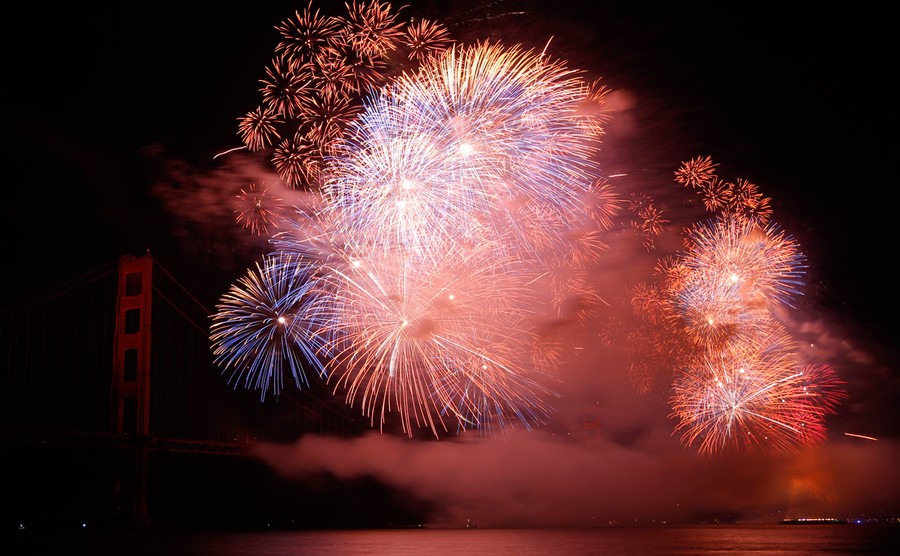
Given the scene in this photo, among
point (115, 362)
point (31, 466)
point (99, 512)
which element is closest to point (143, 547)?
point (99, 512)

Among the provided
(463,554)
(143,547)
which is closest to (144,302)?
(143,547)

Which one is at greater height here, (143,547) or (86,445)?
(86,445)

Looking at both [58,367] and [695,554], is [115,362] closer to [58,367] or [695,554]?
[58,367]

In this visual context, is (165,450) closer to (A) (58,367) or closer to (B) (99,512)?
(B) (99,512)

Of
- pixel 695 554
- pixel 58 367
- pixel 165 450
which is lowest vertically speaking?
pixel 695 554

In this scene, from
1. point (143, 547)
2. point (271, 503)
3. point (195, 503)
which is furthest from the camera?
point (271, 503)

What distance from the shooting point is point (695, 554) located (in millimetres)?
34906

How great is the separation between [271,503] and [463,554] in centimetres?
1637

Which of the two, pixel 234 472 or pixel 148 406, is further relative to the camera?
pixel 234 472

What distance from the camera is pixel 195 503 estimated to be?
144ft

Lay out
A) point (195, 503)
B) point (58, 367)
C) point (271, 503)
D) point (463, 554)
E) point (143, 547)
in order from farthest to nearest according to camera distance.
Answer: point (271, 503)
point (195, 503)
point (58, 367)
point (143, 547)
point (463, 554)

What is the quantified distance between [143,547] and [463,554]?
45.6 ft

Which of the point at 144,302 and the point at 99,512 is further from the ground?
the point at 144,302

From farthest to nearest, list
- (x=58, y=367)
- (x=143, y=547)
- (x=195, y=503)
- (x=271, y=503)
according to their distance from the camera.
Answer: (x=271, y=503) < (x=195, y=503) < (x=58, y=367) < (x=143, y=547)
